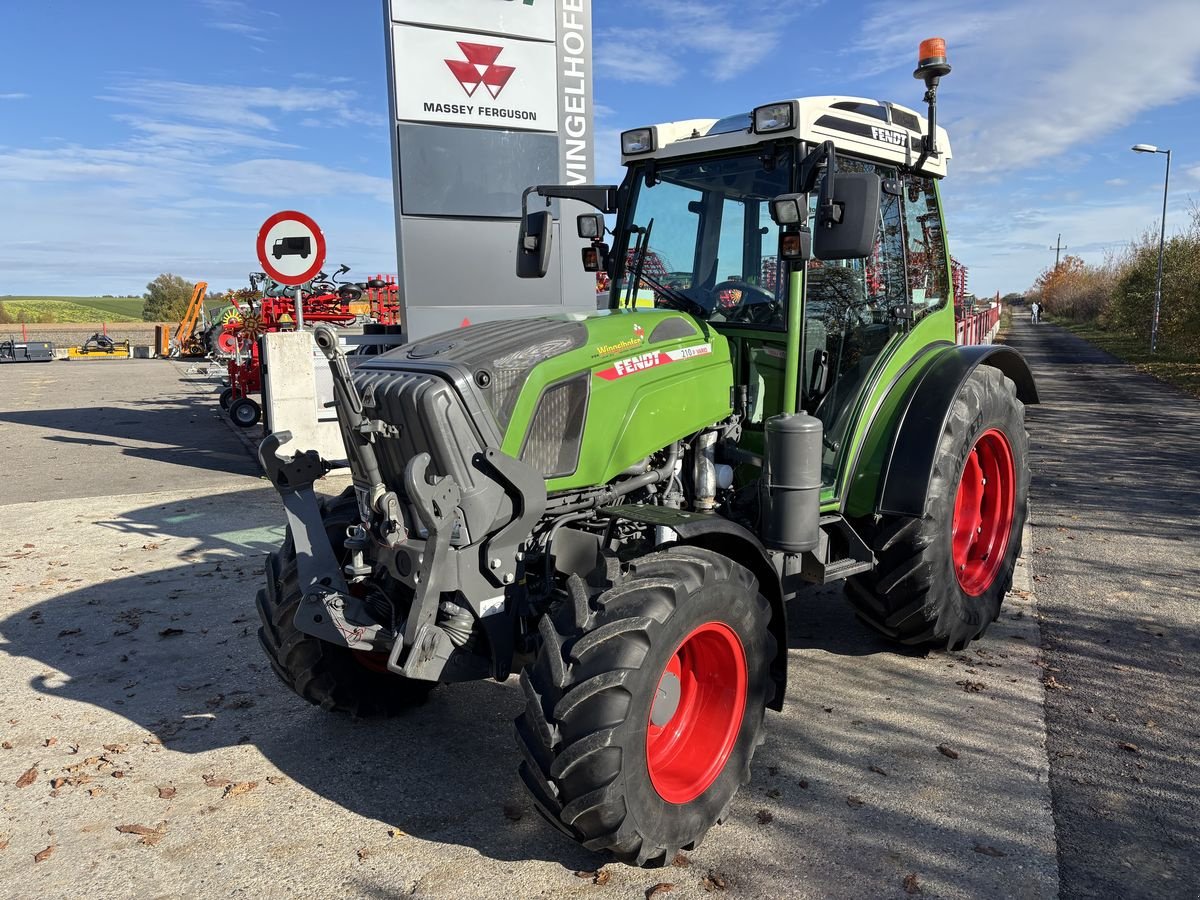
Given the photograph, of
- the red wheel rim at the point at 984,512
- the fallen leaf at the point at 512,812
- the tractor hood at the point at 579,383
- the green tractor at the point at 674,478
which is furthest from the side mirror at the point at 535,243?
the red wheel rim at the point at 984,512

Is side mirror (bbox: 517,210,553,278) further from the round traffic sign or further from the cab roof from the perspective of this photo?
the round traffic sign

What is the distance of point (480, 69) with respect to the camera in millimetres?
9141

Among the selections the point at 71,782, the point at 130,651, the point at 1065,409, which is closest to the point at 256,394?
the point at 130,651

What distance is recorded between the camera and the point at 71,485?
9.26 metres

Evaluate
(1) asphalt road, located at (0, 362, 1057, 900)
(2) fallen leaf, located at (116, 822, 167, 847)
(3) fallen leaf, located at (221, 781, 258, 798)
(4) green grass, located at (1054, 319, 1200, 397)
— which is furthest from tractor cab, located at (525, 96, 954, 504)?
(4) green grass, located at (1054, 319, 1200, 397)

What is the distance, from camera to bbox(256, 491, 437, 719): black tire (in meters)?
3.48

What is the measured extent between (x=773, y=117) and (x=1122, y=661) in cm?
316

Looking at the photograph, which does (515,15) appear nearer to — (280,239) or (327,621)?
(280,239)

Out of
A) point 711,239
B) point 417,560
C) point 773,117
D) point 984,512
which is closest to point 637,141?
Answer: point 711,239

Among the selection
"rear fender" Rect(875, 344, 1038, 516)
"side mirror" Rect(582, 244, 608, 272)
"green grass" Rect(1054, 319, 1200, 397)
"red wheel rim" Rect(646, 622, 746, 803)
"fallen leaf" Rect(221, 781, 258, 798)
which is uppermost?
"side mirror" Rect(582, 244, 608, 272)

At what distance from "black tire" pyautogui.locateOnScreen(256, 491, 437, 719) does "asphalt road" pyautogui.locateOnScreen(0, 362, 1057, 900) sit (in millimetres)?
166

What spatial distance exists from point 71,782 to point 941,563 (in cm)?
387

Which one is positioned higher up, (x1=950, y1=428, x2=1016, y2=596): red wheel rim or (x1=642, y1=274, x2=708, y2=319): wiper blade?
(x1=642, y1=274, x2=708, y2=319): wiper blade

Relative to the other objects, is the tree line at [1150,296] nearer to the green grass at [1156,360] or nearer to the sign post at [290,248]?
the green grass at [1156,360]
